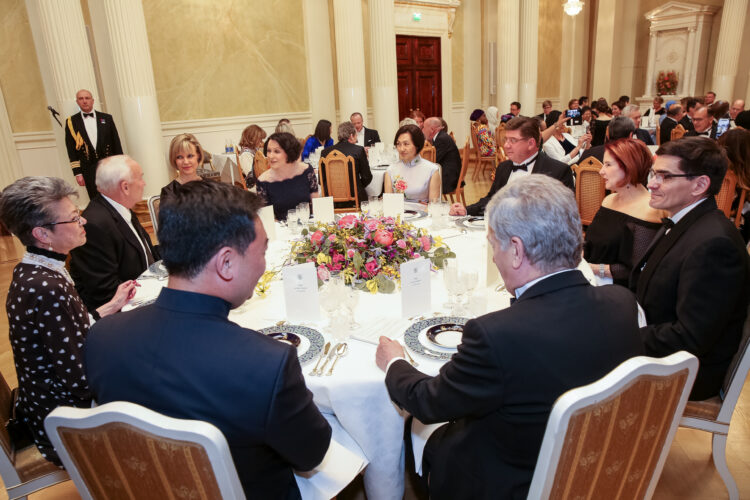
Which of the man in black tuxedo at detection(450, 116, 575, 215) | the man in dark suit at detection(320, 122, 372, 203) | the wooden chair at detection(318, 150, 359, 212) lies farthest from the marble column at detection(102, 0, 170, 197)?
the man in black tuxedo at detection(450, 116, 575, 215)

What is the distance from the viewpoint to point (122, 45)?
6.76 meters

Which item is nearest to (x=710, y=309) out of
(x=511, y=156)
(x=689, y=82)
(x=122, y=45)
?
(x=511, y=156)

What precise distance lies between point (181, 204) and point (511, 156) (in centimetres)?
307

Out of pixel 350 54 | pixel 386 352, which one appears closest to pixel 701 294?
pixel 386 352

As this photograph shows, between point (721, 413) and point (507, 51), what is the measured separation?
37.8 ft

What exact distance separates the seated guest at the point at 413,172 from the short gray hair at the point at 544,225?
3054mm

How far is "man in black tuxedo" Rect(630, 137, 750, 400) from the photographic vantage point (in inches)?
67.4

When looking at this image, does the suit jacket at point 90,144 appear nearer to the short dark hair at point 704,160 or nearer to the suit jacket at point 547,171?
the suit jacket at point 547,171

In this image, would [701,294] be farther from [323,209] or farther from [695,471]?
[323,209]

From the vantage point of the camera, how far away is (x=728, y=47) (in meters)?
11.9

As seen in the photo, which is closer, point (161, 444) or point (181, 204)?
Result: point (161, 444)

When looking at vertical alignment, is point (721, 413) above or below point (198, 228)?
below

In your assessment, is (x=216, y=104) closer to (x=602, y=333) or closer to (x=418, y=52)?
(x=418, y=52)

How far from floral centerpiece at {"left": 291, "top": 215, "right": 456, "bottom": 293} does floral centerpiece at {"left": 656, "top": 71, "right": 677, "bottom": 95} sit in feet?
47.3
